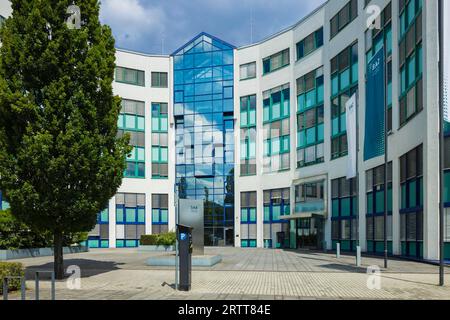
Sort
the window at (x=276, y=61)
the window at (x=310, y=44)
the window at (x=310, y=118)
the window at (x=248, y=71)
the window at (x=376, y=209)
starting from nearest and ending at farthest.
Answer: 1. the window at (x=376, y=209)
2. the window at (x=310, y=118)
3. the window at (x=310, y=44)
4. the window at (x=276, y=61)
5. the window at (x=248, y=71)

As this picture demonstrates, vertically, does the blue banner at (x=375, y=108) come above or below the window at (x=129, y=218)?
above

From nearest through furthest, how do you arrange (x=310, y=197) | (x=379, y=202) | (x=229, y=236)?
(x=379, y=202) < (x=310, y=197) < (x=229, y=236)

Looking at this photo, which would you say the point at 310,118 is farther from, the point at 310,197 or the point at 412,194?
the point at 412,194

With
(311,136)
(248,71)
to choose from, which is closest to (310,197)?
(311,136)

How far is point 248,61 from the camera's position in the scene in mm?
45312

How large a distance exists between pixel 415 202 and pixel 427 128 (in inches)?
171

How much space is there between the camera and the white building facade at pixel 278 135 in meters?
27.0

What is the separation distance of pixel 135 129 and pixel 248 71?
1385cm

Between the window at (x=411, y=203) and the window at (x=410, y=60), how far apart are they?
8.20 feet

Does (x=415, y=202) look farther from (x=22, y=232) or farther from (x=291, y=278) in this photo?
(x=22, y=232)

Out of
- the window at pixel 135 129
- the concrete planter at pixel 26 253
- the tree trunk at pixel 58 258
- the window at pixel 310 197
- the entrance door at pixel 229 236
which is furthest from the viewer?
the window at pixel 135 129

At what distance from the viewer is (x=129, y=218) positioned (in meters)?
45.6

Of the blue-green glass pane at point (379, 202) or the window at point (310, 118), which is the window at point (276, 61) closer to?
the window at point (310, 118)

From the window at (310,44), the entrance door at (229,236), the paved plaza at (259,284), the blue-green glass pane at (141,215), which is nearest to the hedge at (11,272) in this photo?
the paved plaza at (259,284)
